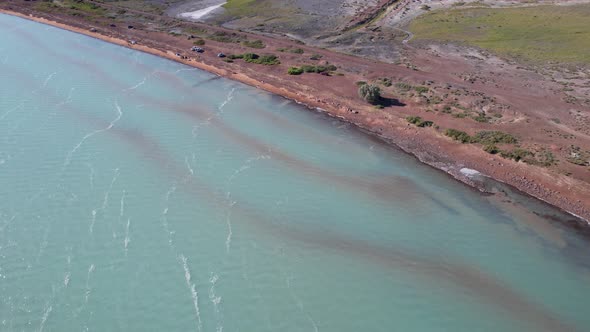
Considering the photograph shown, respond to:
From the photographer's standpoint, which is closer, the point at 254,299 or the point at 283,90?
the point at 254,299

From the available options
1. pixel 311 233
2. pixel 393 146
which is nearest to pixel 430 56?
pixel 393 146

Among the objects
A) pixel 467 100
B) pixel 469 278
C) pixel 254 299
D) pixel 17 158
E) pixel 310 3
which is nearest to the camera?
pixel 254 299

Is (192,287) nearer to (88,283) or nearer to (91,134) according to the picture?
(88,283)

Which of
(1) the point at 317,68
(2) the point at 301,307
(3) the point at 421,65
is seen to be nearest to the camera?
(2) the point at 301,307

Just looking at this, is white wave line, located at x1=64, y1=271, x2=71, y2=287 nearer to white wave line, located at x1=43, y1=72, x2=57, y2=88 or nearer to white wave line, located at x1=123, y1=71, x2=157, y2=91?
white wave line, located at x1=123, y1=71, x2=157, y2=91

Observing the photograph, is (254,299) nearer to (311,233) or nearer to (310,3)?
(311,233)

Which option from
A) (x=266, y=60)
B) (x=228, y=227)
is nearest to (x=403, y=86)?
(x=266, y=60)

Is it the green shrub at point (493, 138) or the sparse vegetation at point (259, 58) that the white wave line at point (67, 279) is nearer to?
the green shrub at point (493, 138)
